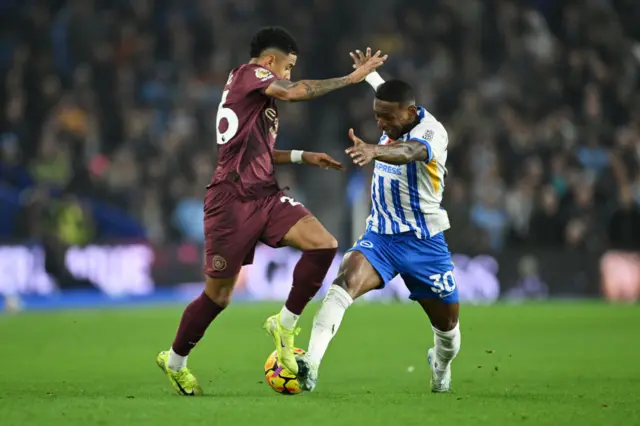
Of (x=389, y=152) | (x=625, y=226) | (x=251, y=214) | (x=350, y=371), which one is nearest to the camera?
(x=389, y=152)

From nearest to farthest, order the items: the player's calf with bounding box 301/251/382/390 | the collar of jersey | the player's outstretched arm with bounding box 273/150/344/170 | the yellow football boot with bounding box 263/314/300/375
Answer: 1. the yellow football boot with bounding box 263/314/300/375
2. the player's calf with bounding box 301/251/382/390
3. the player's outstretched arm with bounding box 273/150/344/170
4. the collar of jersey

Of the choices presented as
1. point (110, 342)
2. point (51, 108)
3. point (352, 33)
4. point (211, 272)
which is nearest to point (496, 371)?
point (211, 272)

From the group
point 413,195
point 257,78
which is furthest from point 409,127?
point 257,78

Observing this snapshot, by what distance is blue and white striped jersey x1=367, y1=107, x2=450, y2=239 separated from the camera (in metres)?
8.41

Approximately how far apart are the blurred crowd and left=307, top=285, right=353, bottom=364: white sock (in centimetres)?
1210

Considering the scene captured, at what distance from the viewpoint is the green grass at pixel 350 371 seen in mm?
6785

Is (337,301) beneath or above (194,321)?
above

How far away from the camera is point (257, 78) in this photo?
790 centimetres

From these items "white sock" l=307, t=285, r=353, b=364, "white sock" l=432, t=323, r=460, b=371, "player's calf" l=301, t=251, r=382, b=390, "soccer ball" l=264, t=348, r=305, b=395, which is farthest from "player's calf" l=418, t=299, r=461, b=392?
"soccer ball" l=264, t=348, r=305, b=395

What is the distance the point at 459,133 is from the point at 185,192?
509 cm

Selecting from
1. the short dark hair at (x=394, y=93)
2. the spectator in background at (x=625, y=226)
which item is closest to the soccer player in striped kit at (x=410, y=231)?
the short dark hair at (x=394, y=93)

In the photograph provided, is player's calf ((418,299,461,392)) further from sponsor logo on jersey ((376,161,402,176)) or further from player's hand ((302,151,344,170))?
player's hand ((302,151,344,170))

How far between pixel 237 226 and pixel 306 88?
1.07m

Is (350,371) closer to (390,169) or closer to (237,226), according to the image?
(390,169)
